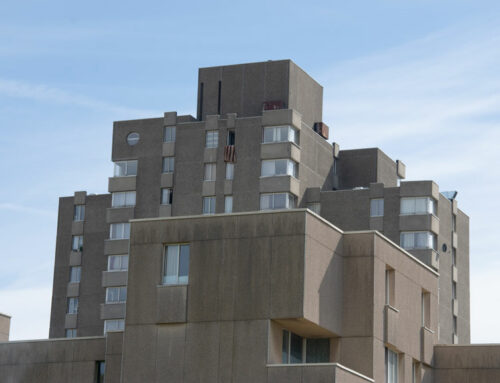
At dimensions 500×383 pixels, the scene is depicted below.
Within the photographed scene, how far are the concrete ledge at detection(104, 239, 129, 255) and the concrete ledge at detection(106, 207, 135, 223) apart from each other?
1871 mm

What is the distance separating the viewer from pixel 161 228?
5075 centimetres

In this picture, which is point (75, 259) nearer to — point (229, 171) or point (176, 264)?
point (229, 171)

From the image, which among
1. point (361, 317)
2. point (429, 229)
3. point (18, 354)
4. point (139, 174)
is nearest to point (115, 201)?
point (139, 174)

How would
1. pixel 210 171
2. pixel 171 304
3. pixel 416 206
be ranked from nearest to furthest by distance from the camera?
1. pixel 171 304
2. pixel 210 171
3. pixel 416 206

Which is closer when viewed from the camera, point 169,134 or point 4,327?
point 4,327

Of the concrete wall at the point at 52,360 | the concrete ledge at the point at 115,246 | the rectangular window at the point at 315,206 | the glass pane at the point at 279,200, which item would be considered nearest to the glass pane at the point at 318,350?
the concrete wall at the point at 52,360

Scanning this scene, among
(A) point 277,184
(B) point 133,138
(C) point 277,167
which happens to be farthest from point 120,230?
(C) point 277,167

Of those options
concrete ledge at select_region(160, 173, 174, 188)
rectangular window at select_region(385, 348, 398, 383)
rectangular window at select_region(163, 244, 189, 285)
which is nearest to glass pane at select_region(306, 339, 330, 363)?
rectangular window at select_region(385, 348, 398, 383)

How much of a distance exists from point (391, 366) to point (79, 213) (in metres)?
72.6

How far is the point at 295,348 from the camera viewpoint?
5044 cm

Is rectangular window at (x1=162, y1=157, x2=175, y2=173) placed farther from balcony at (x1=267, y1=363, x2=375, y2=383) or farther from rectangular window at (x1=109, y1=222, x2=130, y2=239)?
balcony at (x1=267, y1=363, x2=375, y2=383)

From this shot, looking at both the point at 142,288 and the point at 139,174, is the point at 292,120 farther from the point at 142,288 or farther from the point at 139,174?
the point at 142,288

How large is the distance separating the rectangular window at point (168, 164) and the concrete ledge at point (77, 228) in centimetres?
1326

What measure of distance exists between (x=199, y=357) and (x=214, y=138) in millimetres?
62978
